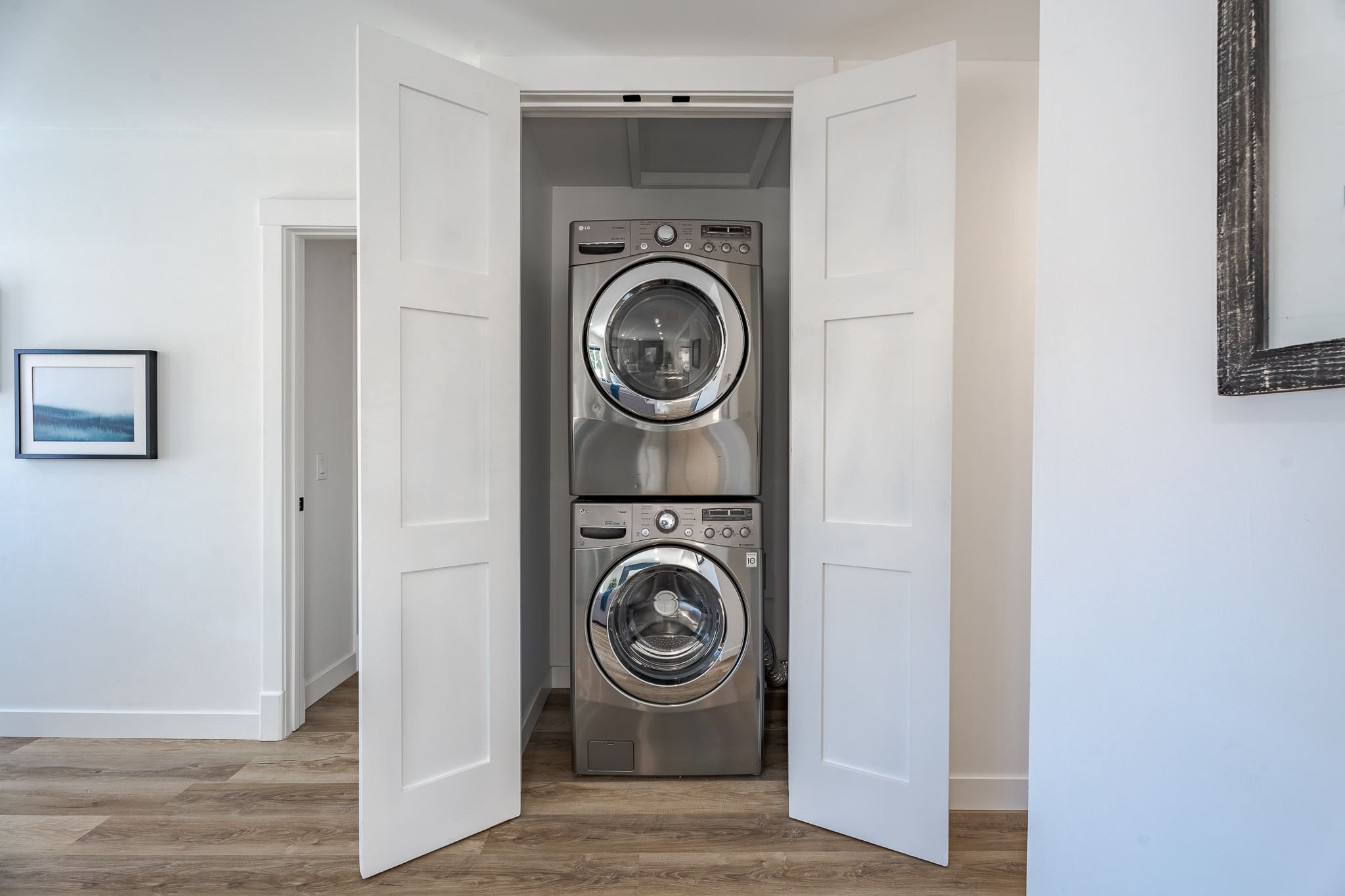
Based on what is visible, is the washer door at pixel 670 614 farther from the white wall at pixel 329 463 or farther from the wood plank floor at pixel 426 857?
the white wall at pixel 329 463

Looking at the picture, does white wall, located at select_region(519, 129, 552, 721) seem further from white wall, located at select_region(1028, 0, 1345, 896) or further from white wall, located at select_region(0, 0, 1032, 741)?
white wall, located at select_region(1028, 0, 1345, 896)

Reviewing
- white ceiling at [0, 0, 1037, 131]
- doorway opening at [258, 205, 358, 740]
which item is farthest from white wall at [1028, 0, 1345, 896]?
doorway opening at [258, 205, 358, 740]

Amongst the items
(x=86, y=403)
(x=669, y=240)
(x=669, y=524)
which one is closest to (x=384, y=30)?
(x=669, y=240)

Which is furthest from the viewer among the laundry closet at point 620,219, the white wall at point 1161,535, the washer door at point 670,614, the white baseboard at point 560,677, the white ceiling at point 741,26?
the white baseboard at point 560,677

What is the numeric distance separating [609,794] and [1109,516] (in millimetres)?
2020

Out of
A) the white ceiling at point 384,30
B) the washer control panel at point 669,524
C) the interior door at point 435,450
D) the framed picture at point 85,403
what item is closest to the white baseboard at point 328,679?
the framed picture at point 85,403

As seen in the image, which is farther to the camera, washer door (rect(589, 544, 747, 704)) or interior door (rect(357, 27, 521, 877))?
washer door (rect(589, 544, 747, 704))

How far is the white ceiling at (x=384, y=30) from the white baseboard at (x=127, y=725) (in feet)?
7.95

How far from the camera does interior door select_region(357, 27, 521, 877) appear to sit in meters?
1.77

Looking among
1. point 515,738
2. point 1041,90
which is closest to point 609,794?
point 515,738

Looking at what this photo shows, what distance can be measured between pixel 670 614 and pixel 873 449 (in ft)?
3.08

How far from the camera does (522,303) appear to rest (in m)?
2.77

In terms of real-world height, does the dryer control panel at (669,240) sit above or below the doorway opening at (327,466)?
above

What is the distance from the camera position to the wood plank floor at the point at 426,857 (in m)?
1.77
